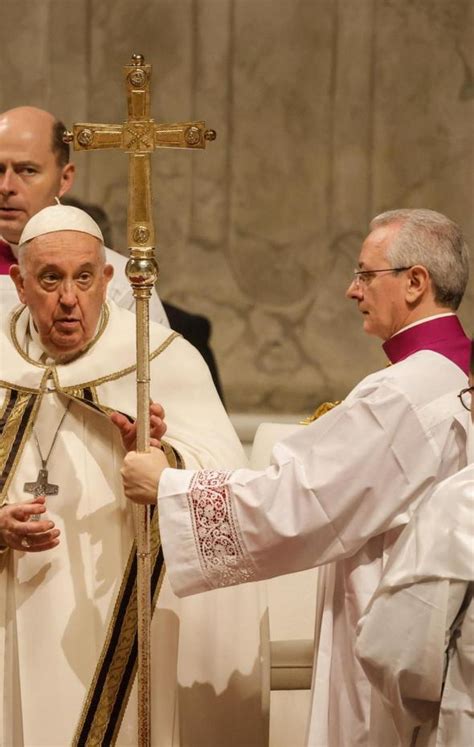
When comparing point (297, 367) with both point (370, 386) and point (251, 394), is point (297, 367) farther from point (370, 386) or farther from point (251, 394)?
point (370, 386)

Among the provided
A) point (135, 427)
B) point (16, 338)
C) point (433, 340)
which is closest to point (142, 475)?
point (135, 427)

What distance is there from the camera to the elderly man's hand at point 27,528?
11.8ft

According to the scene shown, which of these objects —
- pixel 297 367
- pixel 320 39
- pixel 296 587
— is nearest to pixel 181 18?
pixel 320 39

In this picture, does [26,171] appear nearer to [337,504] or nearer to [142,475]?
[142,475]

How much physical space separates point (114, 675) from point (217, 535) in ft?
2.05

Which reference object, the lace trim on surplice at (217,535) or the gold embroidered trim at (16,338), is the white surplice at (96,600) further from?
the lace trim on surplice at (217,535)

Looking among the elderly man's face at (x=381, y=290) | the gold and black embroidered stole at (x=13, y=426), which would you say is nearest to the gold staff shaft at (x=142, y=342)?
the gold and black embroidered stole at (x=13, y=426)

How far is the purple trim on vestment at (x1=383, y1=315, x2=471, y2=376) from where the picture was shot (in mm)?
3641

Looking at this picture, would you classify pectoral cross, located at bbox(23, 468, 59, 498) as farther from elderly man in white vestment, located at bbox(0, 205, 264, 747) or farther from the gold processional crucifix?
the gold processional crucifix

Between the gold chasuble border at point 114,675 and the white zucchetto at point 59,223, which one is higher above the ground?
the white zucchetto at point 59,223

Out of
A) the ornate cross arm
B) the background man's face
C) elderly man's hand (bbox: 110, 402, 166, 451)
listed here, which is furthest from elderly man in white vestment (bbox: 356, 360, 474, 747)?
the background man's face

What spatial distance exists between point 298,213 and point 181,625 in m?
2.21

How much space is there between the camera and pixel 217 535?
3.53 m

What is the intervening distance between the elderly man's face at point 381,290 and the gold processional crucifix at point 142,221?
56 cm
